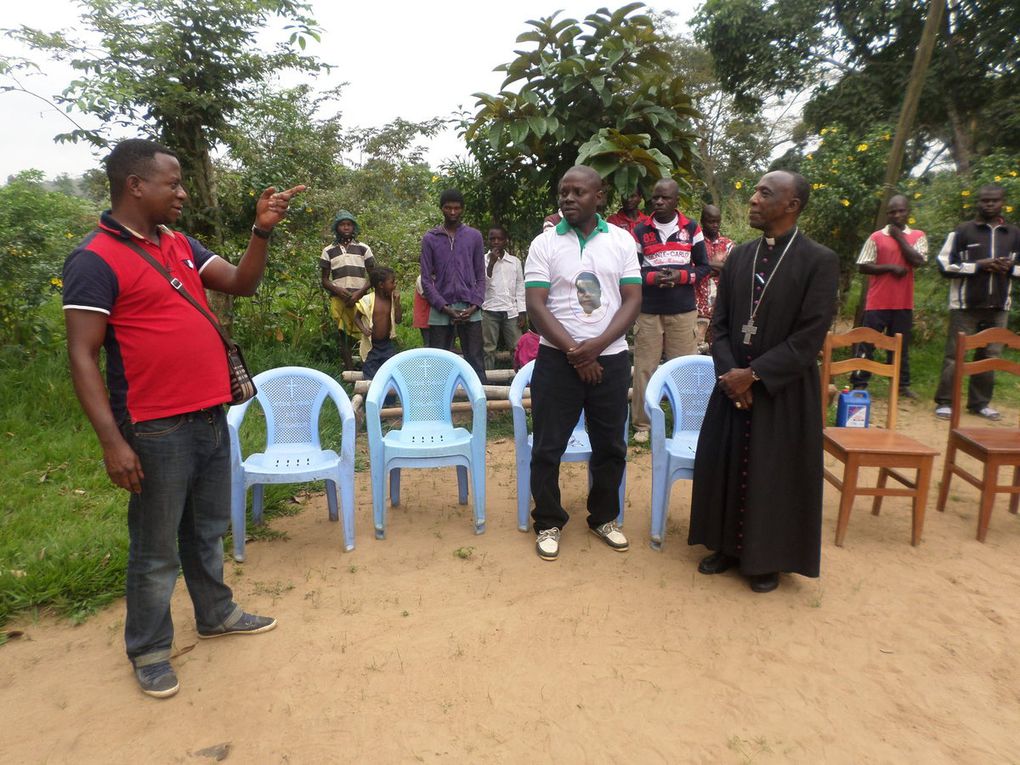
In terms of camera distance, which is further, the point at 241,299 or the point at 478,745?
the point at 241,299

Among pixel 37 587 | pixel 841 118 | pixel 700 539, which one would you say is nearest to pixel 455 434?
pixel 700 539

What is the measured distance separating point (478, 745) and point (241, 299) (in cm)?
628

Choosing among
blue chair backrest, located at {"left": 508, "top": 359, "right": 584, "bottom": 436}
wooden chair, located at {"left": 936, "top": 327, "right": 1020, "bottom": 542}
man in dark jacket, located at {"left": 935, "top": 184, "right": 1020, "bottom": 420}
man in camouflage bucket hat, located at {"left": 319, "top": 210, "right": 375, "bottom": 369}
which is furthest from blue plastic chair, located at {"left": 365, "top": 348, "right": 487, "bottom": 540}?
man in dark jacket, located at {"left": 935, "top": 184, "right": 1020, "bottom": 420}

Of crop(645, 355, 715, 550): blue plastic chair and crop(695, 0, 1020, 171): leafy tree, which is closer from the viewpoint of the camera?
crop(645, 355, 715, 550): blue plastic chair

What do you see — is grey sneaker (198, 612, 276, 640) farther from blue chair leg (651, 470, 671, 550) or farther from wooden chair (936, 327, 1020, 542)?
wooden chair (936, 327, 1020, 542)

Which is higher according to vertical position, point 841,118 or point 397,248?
point 841,118

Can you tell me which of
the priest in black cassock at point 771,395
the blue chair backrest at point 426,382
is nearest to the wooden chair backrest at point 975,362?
the priest in black cassock at point 771,395

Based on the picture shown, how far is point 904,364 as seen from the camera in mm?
6969

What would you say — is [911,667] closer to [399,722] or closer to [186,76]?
[399,722]

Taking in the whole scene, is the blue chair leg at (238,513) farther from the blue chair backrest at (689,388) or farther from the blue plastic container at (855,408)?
the blue plastic container at (855,408)

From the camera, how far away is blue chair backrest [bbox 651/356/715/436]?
14.1 feet

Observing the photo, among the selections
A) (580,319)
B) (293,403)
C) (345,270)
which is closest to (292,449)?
(293,403)

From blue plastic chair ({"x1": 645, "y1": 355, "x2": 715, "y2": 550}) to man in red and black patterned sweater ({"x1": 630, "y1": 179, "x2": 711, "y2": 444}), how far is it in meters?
1.12

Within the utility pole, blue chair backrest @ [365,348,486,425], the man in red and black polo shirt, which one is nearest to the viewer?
the man in red and black polo shirt
